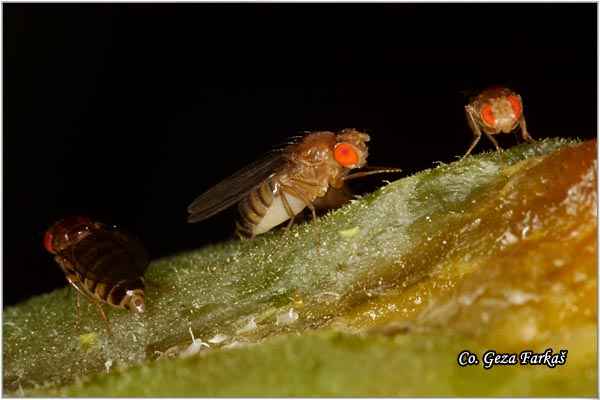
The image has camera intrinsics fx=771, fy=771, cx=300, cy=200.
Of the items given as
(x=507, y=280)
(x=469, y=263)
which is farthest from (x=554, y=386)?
(x=469, y=263)

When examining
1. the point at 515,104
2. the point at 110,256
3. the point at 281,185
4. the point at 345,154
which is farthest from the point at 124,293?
the point at 515,104

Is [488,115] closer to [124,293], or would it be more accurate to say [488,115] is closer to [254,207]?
[254,207]

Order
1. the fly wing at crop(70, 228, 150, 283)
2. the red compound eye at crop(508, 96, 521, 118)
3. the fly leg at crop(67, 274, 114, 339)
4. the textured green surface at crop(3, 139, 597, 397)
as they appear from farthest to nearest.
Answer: the red compound eye at crop(508, 96, 521, 118)
the fly wing at crop(70, 228, 150, 283)
the fly leg at crop(67, 274, 114, 339)
the textured green surface at crop(3, 139, 597, 397)

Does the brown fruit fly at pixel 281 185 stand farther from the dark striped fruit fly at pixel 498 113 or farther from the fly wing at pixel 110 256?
the dark striped fruit fly at pixel 498 113

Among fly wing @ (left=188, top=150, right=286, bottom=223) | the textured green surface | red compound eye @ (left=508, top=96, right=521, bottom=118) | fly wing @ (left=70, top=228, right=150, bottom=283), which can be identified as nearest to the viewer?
the textured green surface

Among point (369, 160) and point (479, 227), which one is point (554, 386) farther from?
point (369, 160)

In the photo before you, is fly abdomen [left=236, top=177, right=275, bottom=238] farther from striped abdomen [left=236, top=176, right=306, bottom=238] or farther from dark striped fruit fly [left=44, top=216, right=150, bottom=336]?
dark striped fruit fly [left=44, top=216, right=150, bottom=336]

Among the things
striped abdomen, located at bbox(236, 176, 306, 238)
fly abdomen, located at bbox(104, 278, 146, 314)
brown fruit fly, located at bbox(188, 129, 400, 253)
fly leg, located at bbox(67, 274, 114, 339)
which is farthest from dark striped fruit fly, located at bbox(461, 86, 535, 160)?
fly leg, located at bbox(67, 274, 114, 339)

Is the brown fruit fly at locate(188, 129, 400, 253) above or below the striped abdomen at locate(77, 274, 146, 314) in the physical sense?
above
